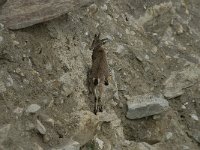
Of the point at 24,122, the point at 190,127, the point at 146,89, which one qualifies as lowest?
the point at 190,127

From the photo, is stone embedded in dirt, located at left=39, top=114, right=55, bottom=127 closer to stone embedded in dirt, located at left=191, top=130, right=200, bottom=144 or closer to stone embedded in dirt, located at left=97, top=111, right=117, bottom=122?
stone embedded in dirt, located at left=97, top=111, right=117, bottom=122

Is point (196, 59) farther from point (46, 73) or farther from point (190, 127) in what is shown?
point (46, 73)

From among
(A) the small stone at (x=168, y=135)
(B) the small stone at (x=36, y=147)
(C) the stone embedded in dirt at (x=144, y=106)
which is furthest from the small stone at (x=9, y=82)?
(A) the small stone at (x=168, y=135)

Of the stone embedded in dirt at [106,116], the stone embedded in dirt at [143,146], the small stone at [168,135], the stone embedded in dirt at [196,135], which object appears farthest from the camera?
the stone embedded in dirt at [196,135]

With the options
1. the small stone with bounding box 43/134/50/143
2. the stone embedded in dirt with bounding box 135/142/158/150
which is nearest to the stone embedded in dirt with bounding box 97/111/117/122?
the stone embedded in dirt with bounding box 135/142/158/150

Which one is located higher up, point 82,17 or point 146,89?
point 82,17

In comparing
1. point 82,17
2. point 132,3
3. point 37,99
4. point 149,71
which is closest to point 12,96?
point 37,99

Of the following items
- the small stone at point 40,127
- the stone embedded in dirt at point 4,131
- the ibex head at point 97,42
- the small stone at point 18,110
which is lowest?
the small stone at point 40,127

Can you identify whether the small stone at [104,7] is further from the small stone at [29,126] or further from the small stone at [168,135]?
Result: the small stone at [29,126]
